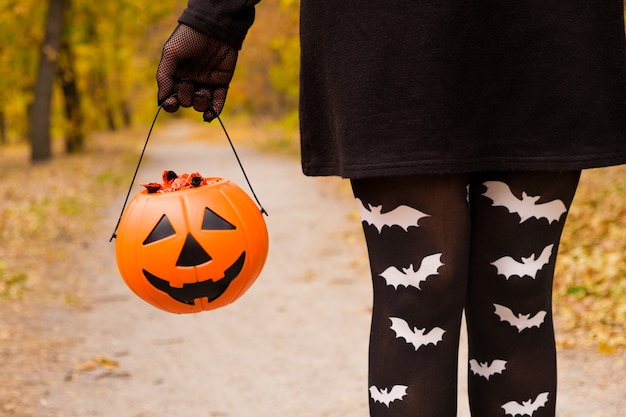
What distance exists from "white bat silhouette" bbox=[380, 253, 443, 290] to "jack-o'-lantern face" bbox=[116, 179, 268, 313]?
1.68ft

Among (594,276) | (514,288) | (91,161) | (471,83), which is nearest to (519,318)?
(514,288)

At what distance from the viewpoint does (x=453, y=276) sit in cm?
136

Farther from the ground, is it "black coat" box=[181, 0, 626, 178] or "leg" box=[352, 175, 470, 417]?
"black coat" box=[181, 0, 626, 178]

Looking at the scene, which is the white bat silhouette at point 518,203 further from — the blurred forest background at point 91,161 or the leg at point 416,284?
the blurred forest background at point 91,161

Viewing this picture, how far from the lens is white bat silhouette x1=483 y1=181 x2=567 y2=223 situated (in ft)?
4.61

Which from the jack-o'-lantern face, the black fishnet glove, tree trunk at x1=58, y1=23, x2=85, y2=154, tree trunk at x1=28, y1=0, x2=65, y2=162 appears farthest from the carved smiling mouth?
tree trunk at x1=58, y1=23, x2=85, y2=154

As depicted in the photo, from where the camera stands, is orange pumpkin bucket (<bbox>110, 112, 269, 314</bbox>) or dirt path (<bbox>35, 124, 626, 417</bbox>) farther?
dirt path (<bbox>35, 124, 626, 417</bbox>)

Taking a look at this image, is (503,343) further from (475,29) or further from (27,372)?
(27,372)

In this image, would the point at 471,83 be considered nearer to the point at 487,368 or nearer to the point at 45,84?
the point at 487,368

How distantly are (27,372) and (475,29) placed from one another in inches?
115

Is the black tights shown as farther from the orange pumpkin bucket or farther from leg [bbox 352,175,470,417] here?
the orange pumpkin bucket

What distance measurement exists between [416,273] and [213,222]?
1.94 feet

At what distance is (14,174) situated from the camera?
41.8 ft

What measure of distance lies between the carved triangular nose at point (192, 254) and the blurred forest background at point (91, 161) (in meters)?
2.47
